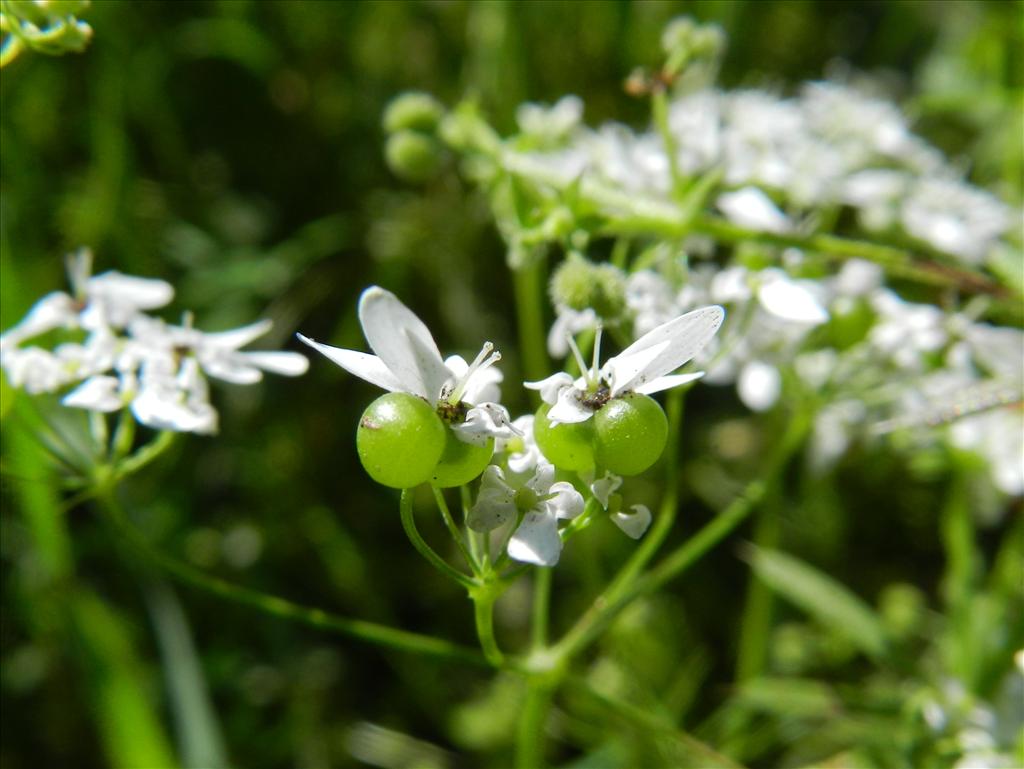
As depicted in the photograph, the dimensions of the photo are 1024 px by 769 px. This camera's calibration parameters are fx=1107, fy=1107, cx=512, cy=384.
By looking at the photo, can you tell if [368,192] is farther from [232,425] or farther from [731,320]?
[731,320]

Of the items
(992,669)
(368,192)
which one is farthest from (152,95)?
(992,669)

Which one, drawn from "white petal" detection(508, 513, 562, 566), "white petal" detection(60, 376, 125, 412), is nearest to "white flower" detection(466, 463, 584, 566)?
"white petal" detection(508, 513, 562, 566)

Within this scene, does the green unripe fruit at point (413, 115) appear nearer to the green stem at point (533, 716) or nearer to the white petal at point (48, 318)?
the white petal at point (48, 318)

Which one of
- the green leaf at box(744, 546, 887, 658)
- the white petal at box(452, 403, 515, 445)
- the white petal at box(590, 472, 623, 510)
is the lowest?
the green leaf at box(744, 546, 887, 658)

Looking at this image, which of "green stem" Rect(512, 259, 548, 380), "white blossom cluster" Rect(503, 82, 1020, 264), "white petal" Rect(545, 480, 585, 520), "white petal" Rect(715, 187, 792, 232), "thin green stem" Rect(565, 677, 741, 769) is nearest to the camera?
"white petal" Rect(545, 480, 585, 520)

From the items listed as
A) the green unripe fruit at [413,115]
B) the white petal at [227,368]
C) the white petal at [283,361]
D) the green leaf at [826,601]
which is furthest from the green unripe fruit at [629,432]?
the green unripe fruit at [413,115]

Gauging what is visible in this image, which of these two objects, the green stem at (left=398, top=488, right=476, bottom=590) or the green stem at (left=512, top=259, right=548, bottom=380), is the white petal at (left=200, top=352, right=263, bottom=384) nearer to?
the green stem at (left=398, top=488, right=476, bottom=590)

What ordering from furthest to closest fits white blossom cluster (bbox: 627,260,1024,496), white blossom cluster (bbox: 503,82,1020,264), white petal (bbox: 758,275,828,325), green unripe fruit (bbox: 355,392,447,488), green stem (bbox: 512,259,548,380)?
green stem (bbox: 512,259,548,380) → white blossom cluster (bbox: 503,82,1020,264) → white blossom cluster (bbox: 627,260,1024,496) → white petal (bbox: 758,275,828,325) → green unripe fruit (bbox: 355,392,447,488)
